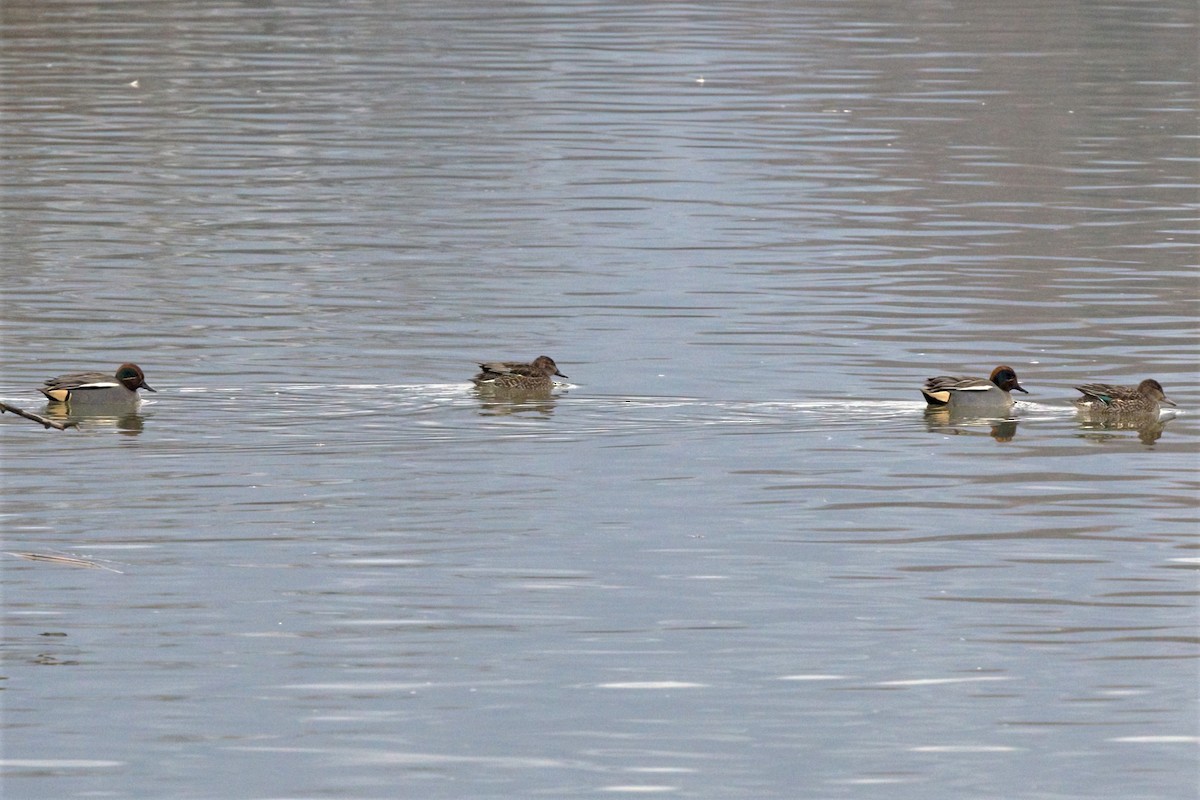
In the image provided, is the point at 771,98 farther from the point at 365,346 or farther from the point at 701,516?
the point at 701,516

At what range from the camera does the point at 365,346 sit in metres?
21.1

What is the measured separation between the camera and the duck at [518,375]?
18594 mm

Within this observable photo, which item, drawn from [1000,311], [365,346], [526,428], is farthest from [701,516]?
[1000,311]

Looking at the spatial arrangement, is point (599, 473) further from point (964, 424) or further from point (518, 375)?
point (964, 424)

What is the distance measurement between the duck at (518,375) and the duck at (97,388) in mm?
2729

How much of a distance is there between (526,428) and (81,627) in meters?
5.96

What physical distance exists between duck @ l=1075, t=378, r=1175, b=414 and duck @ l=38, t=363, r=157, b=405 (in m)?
7.25

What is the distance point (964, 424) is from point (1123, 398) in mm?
1221

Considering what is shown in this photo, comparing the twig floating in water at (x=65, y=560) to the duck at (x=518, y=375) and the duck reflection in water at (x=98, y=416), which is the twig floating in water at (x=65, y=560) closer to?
the duck reflection in water at (x=98, y=416)

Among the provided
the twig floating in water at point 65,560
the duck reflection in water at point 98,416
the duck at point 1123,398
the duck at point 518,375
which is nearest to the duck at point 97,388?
the duck reflection in water at point 98,416

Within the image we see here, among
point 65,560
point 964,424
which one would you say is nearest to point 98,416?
point 65,560

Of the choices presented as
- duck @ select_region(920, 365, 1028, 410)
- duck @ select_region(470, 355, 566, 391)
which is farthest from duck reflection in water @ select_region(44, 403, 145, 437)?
duck @ select_region(920, 365, 1028, 410)

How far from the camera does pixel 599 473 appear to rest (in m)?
16.2

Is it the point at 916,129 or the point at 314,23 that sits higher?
the point at 314,23
